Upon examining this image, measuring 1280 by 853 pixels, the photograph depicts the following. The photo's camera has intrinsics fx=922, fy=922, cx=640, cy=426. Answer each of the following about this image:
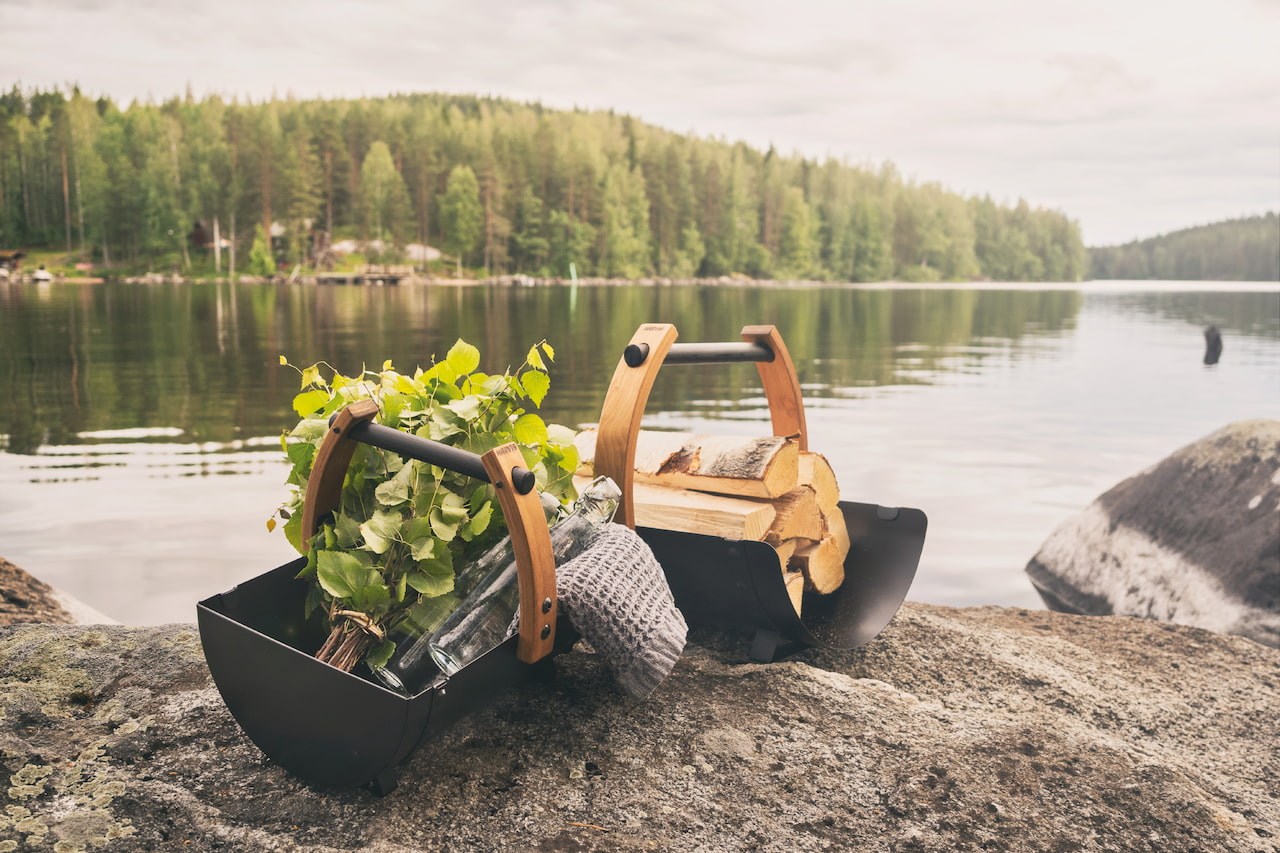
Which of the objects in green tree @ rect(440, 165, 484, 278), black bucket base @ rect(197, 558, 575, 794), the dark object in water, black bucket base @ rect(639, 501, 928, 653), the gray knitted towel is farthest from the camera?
green tree @ rect(440, 165, 484, 278)

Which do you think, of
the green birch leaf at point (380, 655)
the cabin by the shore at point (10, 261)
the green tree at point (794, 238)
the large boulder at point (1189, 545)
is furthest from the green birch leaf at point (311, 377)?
the green tree at point (794, 238)

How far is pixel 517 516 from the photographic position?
268cm

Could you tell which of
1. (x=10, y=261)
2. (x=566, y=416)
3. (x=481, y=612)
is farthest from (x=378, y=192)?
(x=481, y=612)

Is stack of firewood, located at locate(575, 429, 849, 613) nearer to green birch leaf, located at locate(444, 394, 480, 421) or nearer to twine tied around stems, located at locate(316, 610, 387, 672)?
green birch leaf, located at locate(444, 394, 480, 421)

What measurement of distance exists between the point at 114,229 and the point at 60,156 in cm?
1090

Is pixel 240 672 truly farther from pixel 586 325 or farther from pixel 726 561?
pixel 586 325

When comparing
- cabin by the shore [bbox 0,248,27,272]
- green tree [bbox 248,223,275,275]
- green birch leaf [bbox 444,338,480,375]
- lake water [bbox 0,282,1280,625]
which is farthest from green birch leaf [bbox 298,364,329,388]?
cabin by the shore [bbox 0,248,27,272]

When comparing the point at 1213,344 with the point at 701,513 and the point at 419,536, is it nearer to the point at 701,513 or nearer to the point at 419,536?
the point at 701,513

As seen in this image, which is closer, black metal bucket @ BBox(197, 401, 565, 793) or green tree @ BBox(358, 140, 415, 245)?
black metal bucket @ BBox(197, 401, 565, 793)

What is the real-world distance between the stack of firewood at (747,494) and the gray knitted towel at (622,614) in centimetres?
85

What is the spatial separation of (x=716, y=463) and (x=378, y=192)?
9719 cm

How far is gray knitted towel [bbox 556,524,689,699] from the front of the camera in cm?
299

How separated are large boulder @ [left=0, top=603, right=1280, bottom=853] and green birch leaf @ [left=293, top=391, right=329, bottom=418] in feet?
3.97

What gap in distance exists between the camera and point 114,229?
311ft
